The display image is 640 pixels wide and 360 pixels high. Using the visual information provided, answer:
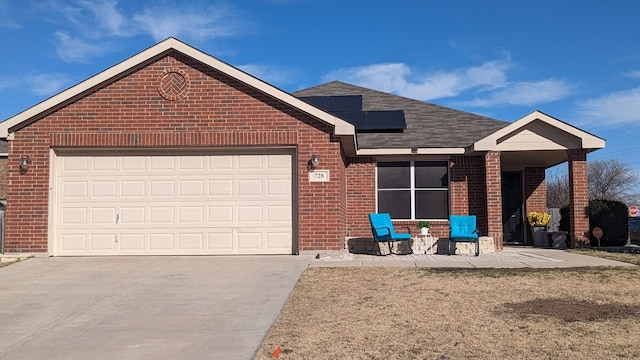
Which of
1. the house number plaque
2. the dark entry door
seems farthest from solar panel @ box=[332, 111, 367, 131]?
the dark entry door

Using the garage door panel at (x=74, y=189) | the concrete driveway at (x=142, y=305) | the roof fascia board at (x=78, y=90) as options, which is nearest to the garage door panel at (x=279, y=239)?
the concrete driveway at (x=142, y=305)

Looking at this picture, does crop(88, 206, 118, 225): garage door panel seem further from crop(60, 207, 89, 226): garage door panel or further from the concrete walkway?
the concrete walkway

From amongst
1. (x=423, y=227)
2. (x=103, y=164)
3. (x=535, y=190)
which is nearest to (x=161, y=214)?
(x=103, y=164)

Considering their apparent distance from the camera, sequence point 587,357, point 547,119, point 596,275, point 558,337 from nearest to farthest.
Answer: point 587,357
point 558,337
point 596,275
point 547,119

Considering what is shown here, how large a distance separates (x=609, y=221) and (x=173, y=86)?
39.2 ft

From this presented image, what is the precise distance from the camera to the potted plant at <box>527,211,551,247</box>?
16656 mm

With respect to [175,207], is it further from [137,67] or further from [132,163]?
[137,67]

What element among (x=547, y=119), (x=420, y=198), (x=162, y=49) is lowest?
(x=420, y=198)

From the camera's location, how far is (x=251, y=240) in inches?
481

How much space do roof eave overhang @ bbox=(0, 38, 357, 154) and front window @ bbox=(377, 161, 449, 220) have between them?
3.88m

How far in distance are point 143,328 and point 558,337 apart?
470 centimetres

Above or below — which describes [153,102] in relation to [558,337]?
above

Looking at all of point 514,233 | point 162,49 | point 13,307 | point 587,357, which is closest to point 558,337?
point 587,357

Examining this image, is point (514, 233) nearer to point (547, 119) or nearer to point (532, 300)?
point (547, 119)
